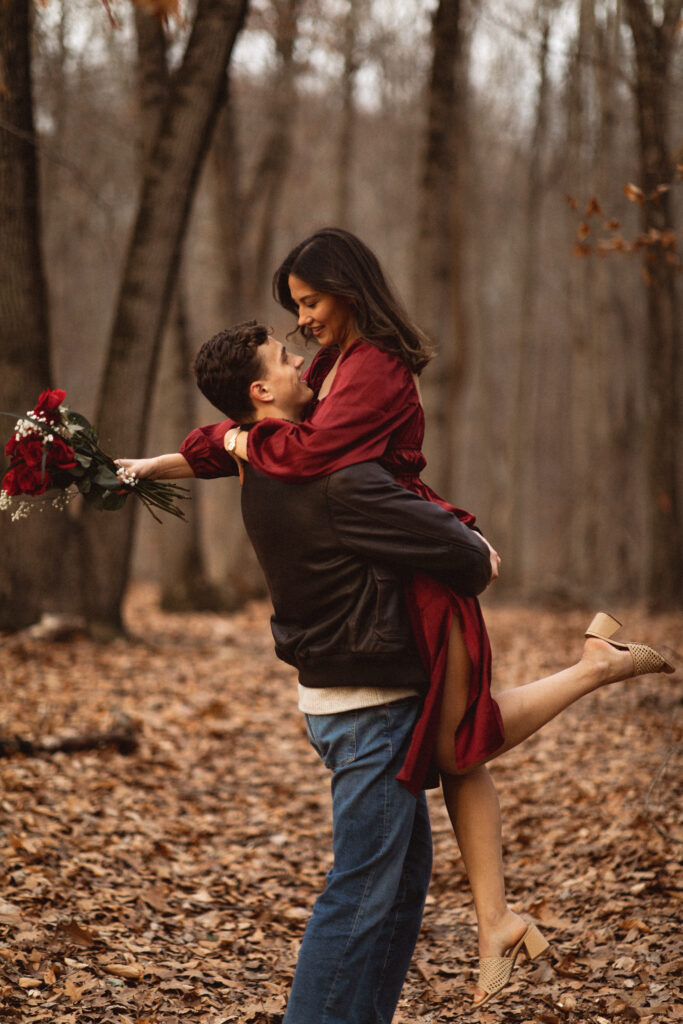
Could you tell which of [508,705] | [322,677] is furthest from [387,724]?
[508,705]

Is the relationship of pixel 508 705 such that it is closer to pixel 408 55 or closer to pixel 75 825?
pixel 75 825

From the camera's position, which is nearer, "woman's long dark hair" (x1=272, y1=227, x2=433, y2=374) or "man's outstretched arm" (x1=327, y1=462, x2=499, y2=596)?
"man's outstretched arm" (x1=327, y1=462, x2=499, y2=596)

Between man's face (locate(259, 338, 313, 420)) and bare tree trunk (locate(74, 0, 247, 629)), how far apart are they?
18.8ft

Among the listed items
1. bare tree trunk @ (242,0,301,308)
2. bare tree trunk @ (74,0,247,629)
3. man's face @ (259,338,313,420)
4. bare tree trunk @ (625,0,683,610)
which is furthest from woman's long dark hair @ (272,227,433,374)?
bare tree trunk @ (242,0,301,308)

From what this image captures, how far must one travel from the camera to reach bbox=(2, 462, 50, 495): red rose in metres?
2.97

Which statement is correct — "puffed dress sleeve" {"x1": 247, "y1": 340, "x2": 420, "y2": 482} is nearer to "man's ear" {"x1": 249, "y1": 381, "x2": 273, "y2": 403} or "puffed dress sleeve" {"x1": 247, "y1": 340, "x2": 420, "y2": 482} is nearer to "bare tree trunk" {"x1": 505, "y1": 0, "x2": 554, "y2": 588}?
"man's ear" {"x1": 249, "y1": 381, "x2": 273, "y2": 403}

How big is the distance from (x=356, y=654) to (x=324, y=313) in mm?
941

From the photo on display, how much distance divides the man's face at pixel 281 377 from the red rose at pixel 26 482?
723mm

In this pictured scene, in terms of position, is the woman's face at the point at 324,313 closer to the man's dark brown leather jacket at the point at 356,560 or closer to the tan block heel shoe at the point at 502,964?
the man's dark brown leather jacket at the point at 356,560

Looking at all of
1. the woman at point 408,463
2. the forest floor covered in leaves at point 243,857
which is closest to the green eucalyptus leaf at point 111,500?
the woman at point 408,463

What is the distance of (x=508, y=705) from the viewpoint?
289 cm

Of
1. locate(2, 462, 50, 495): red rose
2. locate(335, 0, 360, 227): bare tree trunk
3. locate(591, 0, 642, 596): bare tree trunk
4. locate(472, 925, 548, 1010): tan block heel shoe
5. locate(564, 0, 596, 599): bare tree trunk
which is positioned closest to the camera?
locate(472, 925, 548, 1010): tan block heel shoe

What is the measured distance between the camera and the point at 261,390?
2.80 metres

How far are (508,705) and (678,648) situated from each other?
6.59 m
